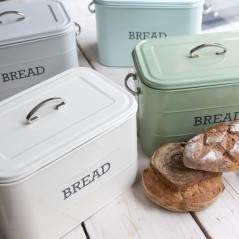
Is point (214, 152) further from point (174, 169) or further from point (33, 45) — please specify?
point (33, 45)

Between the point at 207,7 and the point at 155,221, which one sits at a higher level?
the point at 207,7

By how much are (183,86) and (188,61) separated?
0.07 m

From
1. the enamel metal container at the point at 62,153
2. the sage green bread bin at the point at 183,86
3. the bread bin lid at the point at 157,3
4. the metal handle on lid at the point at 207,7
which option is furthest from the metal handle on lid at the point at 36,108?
the metal handle on lid at the point at 207,7

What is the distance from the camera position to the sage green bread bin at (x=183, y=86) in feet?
2.12

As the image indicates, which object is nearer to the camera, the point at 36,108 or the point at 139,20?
the point at 36,108

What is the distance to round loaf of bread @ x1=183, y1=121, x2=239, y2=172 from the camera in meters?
0.60

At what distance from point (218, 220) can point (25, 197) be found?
0.95ft

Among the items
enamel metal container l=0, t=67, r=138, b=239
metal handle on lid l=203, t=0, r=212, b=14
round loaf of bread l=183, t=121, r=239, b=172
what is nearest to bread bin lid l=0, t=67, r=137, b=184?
enamel metal container l=0, t=67, r=138, b=239

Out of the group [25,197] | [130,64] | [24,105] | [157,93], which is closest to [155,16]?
[130,64]

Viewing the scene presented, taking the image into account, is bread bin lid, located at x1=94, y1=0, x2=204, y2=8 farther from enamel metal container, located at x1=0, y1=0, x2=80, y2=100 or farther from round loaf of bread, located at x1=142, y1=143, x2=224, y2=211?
round loaf of bread, located at x1=142, y1=143, x2=224, y2=211

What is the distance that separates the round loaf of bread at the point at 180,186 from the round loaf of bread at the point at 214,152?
0.02 m

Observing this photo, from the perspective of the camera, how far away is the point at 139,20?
87 centimetres

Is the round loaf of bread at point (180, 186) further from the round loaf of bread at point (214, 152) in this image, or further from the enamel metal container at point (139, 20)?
the enamel metal container at point (139, 20)

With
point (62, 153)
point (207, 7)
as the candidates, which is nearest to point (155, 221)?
point (62, 153)
